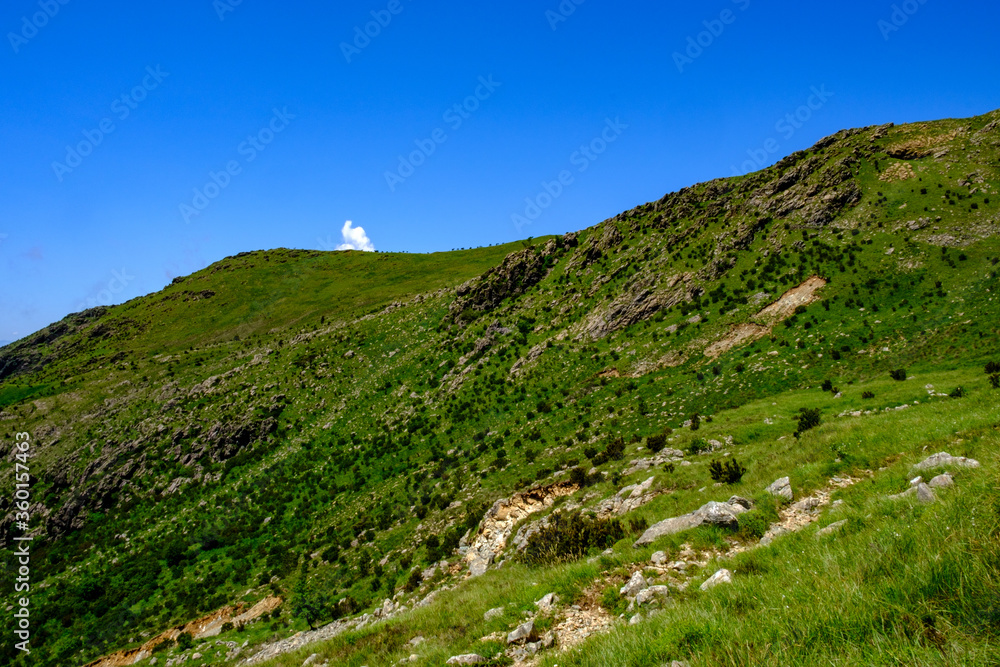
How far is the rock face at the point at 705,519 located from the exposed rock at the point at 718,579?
364 cm

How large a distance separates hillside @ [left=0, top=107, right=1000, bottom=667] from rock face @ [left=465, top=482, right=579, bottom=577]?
0.18 metres

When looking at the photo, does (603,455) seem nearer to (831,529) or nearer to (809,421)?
(809,421)

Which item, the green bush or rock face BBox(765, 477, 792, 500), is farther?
rock face BBox(765, 477, 792, 500)

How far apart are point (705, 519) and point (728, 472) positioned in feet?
17.9

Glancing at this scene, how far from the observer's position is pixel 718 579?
7430 mm

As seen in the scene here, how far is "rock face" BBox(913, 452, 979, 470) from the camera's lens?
8.69 meters

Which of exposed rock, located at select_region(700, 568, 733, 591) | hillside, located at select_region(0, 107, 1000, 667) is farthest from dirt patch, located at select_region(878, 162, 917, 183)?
exposed rock, located at select_region(700, 568, 733, 591)

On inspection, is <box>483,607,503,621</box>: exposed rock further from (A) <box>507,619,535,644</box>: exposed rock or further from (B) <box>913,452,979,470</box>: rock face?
(B) <box>913,452,979,470</box>: rock face

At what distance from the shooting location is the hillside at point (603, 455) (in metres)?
6.25

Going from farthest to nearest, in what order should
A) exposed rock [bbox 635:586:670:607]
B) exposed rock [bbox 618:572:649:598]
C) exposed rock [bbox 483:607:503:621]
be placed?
1. exposed rock [bbox 483:607:503:621]
2. exposed rock [bbox 618:572:649:598]
3. exposed rock [bbox 635:586:670:607]

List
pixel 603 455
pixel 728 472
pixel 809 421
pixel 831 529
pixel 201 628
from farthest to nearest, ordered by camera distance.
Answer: pixel 603 455 → pixel 201 628 → pixel 809 421 → pixel 728 472 → pixel 831 529

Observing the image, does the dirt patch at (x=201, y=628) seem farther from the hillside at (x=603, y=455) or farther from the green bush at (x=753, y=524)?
the green bush at (x=753, y=524)

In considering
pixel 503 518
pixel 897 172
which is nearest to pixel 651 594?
pixel 503 518

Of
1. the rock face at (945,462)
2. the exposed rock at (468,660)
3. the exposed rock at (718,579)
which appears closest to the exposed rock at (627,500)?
the rock face at (945,462)
